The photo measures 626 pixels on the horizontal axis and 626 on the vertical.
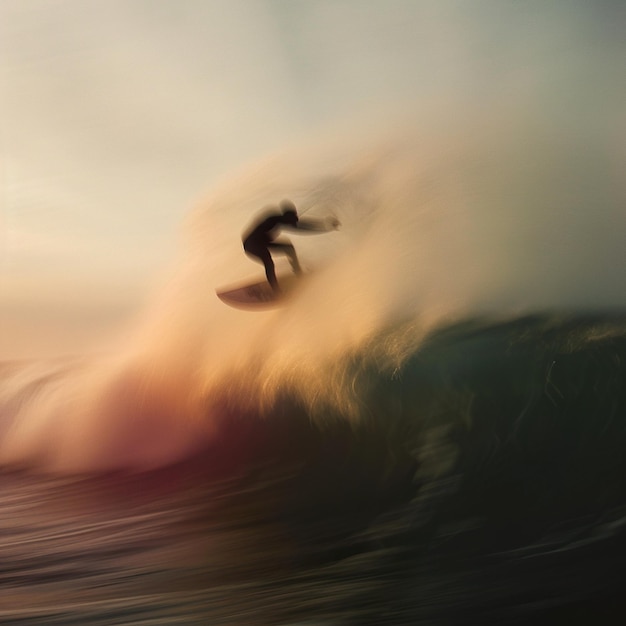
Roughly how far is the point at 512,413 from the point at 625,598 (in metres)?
0.38

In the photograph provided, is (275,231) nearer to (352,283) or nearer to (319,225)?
(319,225)

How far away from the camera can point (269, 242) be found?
4.36 ft

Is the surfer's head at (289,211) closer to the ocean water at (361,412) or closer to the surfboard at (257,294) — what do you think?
the ocean water at (361,412)

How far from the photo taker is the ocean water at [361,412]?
1199mm

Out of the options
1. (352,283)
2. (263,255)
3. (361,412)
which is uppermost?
(263,255)

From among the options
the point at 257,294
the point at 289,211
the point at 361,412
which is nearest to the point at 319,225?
the point at 289,211

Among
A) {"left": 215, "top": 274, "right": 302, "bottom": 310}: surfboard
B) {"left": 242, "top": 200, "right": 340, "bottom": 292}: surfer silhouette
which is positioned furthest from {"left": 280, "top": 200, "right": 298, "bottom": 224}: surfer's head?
{"left": 215, "top": 274, "right": 302, "bottom": 310}: surfboard

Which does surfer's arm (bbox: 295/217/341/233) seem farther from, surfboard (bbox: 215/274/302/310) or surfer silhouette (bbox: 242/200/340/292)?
surfboard (bbox: 215/274/302/310)

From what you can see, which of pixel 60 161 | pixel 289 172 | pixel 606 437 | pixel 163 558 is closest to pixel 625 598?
pixel 606 437

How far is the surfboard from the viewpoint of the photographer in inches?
51.5

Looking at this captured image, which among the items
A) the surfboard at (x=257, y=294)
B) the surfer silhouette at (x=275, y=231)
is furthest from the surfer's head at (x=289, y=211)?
the surfboard at (x=257, y=294)

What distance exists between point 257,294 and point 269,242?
117 mm

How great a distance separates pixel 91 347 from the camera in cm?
133

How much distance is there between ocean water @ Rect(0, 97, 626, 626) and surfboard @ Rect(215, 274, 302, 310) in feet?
0.07
